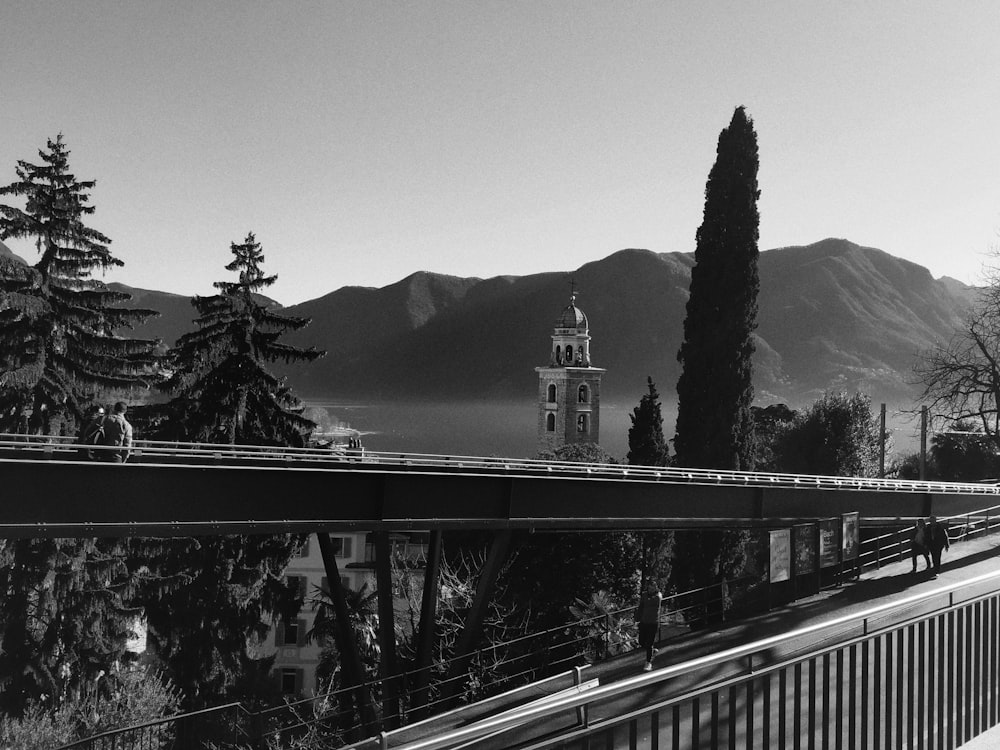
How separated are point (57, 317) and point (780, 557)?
2553cm

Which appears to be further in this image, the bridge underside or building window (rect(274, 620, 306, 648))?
building window (rect(274, 620, 306, 648))

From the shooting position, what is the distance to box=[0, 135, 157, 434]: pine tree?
31.0 m

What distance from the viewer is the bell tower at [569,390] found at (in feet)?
318

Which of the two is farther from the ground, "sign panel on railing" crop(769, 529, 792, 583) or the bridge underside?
the bridge underside

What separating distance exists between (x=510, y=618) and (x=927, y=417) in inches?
996

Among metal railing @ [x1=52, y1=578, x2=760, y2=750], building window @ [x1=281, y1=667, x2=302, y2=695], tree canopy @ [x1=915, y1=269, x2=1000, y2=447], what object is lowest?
building window @ [x1=281, y1=667, x2=302, y2=695]

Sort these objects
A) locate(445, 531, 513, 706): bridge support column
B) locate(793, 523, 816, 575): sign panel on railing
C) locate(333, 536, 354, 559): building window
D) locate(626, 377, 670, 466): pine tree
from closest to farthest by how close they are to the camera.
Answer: locate(445, 531, 513, 706): bridge support column → locate(793, 523, 816, 575): sign panel on railing → locate(626, 377, 670, 466): pine tree → locate(333, 536, 354, 559): building window

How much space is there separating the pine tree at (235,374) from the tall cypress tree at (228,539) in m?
0.04

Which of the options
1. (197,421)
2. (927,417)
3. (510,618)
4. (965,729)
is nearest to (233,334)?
(197,421)

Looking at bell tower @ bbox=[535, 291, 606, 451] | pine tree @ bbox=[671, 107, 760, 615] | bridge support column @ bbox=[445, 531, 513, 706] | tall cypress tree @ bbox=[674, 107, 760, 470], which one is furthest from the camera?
bell tower @ bbox=[535, 291, 606, 451]

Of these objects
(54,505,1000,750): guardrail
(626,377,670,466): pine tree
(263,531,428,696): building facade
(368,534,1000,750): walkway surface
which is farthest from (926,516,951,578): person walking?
(263,531,428,696): building facade

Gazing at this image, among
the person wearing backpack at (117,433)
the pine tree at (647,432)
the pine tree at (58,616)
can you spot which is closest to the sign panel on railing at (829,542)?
the person wearing backpack at (117,433)

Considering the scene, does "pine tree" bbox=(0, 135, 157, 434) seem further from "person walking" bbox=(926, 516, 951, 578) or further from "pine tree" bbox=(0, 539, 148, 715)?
"person walking" bbox=(926, 516, 951, 578)

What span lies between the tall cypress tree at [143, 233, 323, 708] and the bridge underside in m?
12.6
